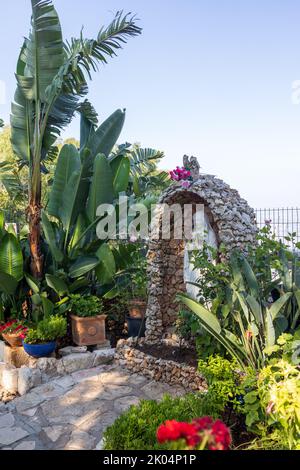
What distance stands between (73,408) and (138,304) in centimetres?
226

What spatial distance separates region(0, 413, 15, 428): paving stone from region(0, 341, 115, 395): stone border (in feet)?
1.87

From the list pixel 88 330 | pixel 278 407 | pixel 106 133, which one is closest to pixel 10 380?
pixel 88 330

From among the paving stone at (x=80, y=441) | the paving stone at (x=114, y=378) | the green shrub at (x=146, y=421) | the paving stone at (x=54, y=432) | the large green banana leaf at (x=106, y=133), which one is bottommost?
the paving stone at (x=54, y=432)

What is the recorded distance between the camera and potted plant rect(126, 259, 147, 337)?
19.8ft

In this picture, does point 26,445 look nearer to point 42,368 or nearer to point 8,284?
point 42,368

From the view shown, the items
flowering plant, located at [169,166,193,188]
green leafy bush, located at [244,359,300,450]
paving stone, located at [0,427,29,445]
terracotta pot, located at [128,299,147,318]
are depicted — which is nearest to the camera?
green leafy bush, located at [244,359,300,450]

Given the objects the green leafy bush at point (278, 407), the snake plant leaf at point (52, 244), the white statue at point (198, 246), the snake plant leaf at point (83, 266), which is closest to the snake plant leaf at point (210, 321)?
the green leafy bush at point (278, 407)

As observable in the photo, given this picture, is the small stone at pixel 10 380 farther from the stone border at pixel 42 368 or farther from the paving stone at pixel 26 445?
the paving stone at pixel 26 445

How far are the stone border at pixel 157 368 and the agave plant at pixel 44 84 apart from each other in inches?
70.8

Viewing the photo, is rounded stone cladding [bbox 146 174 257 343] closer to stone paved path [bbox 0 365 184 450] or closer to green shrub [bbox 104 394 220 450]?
stone paved path [bbox 0 365 184 450]

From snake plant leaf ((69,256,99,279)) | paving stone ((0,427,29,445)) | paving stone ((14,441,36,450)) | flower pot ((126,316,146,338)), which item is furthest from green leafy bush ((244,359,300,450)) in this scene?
snake plant leaf ((69,256,99,279))

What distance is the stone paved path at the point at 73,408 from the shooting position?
355cm
